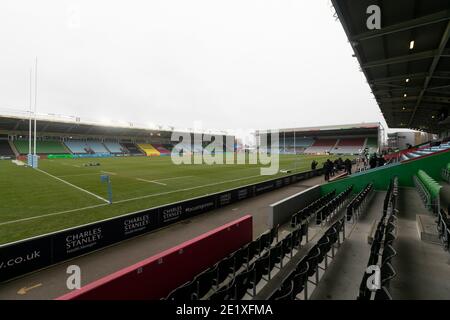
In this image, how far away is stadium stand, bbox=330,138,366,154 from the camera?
6992 cm

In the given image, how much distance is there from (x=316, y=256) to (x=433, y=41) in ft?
35.6

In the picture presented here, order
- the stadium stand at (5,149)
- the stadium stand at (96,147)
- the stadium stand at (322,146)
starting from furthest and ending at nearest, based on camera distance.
→ the stadium stand at (322,146), the stadium stand at (96,147), the stadium stand at (5,149)

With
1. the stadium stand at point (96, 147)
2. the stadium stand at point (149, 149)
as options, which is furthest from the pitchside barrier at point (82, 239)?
the stadium stand at point (149, 149)

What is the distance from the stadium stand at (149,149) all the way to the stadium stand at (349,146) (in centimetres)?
5649

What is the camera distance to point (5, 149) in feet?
165

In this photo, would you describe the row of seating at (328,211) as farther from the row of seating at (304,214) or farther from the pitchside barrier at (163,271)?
the pitchside barrier at (163,271)

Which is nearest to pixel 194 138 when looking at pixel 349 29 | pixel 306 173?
pixel 306 173

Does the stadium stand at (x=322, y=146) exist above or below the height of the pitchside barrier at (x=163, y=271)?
above

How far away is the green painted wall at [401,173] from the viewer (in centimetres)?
1351

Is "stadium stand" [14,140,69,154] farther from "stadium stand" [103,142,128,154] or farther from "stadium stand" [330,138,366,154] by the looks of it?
"stadium stand" [330,138,366,154]

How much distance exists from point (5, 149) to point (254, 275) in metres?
67.6

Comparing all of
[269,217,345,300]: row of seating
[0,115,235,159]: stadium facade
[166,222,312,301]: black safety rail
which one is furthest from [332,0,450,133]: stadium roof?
[0,115,235,159]: stadium facade
